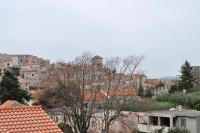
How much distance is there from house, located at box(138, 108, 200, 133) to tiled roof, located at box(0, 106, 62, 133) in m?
29.0

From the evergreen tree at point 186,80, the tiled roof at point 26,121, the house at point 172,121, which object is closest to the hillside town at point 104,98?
the house at point 172,121

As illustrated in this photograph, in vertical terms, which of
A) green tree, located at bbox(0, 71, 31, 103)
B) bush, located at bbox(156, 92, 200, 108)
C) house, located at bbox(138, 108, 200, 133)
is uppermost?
green tree, located at bbox(0, 71, 31, 103)

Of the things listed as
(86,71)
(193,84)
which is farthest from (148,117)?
(193,84)

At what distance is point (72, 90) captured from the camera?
3588cm

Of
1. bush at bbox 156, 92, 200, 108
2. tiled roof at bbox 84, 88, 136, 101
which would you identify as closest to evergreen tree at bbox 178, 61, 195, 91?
bush at bbox 156, 92, 200, 108

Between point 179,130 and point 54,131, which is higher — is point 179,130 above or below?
below

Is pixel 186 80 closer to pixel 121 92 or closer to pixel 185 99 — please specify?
pixel 185 99

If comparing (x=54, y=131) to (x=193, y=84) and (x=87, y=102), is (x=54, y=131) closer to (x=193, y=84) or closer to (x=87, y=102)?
(x=87, y=102)

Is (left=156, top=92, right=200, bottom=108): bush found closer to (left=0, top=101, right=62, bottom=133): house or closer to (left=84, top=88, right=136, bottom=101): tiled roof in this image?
(left=84, top=88, right=136, bottom=101): tiled roof

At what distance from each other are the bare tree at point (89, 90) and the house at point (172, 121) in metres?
4.04

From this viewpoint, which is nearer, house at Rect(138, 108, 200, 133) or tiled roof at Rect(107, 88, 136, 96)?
house at Rect(138, 108, 200, 133)

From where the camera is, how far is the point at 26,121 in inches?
329

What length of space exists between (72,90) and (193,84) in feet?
127

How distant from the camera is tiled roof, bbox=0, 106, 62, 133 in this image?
803 cm
